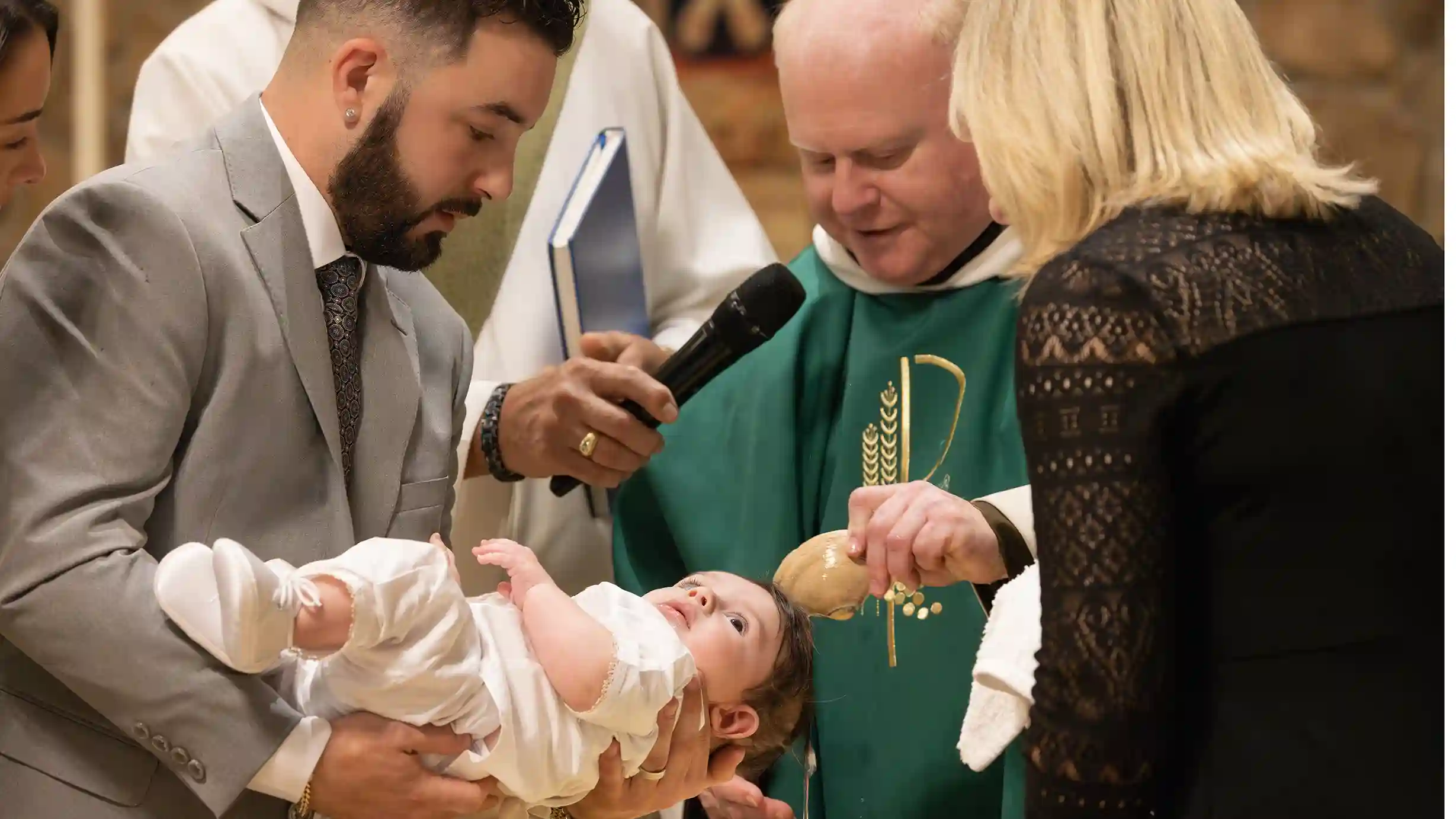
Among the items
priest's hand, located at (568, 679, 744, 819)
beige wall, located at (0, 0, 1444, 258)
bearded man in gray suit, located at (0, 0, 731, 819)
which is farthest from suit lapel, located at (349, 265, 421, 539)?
beige wall, located at (0, 0, 1444, 258)

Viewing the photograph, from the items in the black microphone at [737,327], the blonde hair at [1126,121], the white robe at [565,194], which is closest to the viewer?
the blonde hair at [1126,121]

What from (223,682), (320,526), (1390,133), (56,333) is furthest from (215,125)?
(1390,133)

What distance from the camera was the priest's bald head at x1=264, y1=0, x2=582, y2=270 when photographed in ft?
6.72

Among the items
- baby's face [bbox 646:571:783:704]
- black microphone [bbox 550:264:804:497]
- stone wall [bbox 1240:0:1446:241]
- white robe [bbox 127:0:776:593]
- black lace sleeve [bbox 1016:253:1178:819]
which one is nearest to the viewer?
black lace sleeve [bbox 1016:253:1178:819]

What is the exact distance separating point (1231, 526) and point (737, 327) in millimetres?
1014

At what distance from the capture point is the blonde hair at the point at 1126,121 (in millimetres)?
1690

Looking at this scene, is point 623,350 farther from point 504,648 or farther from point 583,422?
point 504,648

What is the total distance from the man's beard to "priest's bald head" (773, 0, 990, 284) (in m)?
0.77

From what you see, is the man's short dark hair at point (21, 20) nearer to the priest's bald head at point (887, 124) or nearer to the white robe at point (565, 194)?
the white robe at point (565, 194)

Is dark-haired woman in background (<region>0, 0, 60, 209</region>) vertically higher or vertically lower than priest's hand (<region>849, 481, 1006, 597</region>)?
higher

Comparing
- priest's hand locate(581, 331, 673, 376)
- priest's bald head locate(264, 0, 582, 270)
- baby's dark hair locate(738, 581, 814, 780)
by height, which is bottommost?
baby's dark hair locate(738, 581, 814, 780)

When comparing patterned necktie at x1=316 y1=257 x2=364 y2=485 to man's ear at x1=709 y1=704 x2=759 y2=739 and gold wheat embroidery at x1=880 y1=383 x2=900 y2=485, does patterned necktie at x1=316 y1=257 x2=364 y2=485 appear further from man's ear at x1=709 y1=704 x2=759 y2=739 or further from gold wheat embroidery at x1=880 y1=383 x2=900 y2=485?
gold wheat embroidery at x1=880 y1=383 x2=900 y2=485

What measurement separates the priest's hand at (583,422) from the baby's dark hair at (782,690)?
15.4 inches

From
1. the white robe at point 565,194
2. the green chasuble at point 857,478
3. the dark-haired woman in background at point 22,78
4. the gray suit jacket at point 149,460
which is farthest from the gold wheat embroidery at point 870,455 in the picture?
the dark-haired woman in background at point 22,78
